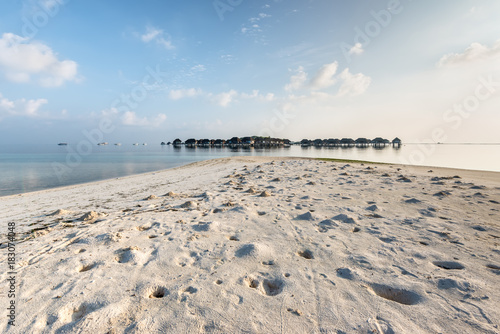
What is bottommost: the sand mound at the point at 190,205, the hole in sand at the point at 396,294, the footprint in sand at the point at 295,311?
the sand mound at the point at 190,205

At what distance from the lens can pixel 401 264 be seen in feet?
9.81

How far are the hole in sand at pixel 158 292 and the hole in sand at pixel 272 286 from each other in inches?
47.8

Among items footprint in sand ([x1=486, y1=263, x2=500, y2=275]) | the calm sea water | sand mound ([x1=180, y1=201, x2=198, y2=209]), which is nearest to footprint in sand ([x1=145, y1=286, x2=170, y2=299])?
sand mound ([x1=180, y1=201, x2=198, y2=209])

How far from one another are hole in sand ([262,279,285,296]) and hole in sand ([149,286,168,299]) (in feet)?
3.98

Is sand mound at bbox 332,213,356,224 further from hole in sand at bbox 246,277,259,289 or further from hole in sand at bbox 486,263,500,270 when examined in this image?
hole in sand at bbox 246,277,259,289

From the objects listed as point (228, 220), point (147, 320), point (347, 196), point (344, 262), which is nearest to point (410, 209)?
point (347, 196)

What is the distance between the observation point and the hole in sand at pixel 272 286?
2.54 m

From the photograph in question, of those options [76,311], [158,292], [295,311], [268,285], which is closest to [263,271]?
[268,285]

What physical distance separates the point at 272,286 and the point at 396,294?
Answer: 57.5 inches

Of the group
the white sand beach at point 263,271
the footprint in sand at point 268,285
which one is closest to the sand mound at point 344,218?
the white sand beach at point 263,271

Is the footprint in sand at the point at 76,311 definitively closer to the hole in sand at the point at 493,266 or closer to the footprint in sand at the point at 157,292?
the footprint in sand at the point at 157,292

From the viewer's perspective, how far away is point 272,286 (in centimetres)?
266

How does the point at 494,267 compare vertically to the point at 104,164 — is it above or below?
above

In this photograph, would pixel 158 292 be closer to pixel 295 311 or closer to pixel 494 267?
→ pixel 295 311
